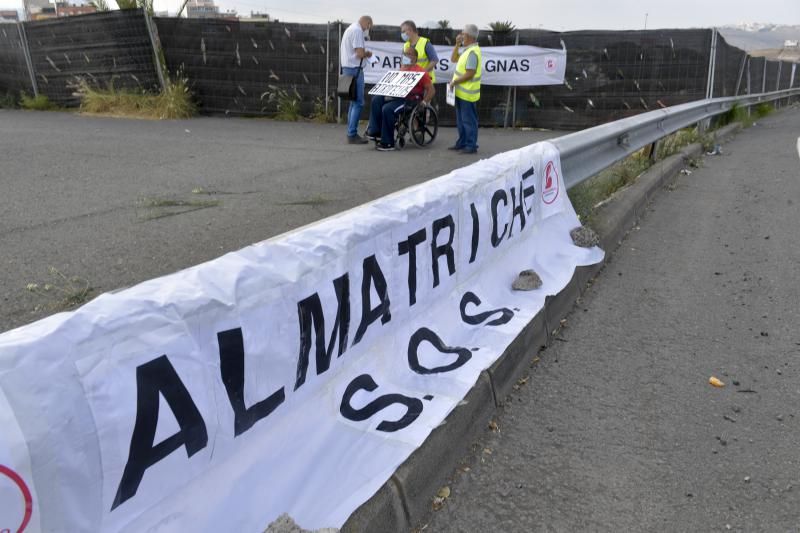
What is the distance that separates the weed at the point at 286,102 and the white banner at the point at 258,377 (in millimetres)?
12458

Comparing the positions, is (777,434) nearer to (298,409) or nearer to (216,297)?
(298,409)

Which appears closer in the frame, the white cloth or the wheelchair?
the wheelchair

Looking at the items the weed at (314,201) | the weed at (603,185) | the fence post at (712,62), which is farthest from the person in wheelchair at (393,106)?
the fence post at (712,62)

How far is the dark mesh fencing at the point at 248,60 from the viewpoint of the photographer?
608 inches

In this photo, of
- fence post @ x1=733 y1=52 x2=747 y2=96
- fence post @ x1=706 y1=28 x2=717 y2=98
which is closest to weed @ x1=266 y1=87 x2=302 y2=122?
fence post @ x1=706 y1=28 x2=717 y2=98

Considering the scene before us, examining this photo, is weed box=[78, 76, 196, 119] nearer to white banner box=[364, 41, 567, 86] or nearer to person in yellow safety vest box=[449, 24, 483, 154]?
white banner box=[364, 41, 567, 86]

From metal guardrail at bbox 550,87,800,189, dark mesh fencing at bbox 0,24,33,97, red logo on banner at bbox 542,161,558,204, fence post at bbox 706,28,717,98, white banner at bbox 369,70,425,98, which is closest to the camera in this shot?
red logo on banner at bbox 542,161,558,204

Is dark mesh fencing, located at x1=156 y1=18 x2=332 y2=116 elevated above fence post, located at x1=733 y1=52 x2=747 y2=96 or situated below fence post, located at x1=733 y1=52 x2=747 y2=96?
above

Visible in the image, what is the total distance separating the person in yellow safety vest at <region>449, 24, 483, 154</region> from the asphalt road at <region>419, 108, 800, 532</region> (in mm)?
5014

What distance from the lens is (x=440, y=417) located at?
8.81 ft

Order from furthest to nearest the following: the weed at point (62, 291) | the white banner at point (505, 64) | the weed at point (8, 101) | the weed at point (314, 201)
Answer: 1. the weed at point (8, 101)
2. the white banner at point (505, 64)
3. the weed at point (314, 201)
4. the weed at point (62, 291)

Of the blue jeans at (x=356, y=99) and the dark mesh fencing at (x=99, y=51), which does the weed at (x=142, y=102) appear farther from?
the blue jeans at (x=356, y=99)

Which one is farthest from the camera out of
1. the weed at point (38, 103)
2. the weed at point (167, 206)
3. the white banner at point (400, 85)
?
the weed at point (38, 103)

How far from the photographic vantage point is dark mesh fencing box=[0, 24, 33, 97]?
17.1 meters
